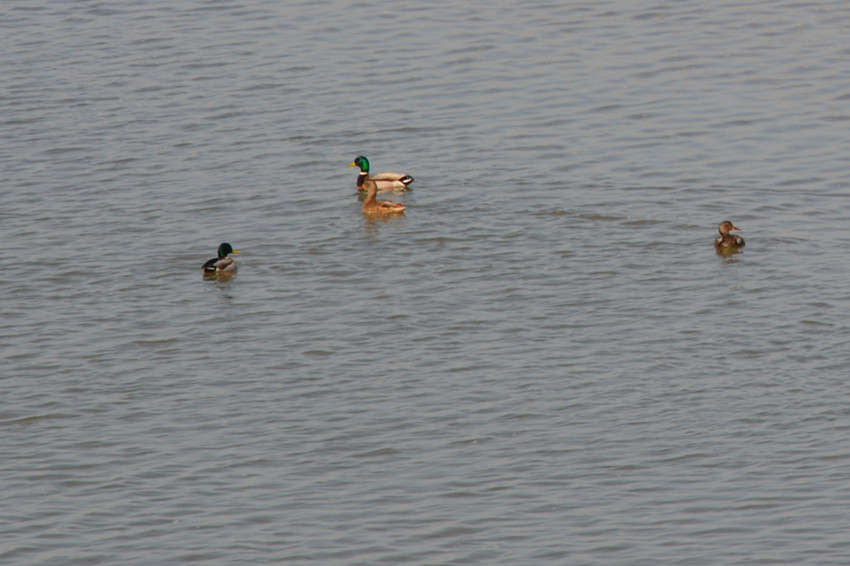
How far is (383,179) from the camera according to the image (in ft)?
75.5

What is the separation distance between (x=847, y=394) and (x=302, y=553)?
5.95 metres

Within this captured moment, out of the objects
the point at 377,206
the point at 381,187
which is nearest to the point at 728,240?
the point at 377,206

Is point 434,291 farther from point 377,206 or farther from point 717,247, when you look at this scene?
point 717,247

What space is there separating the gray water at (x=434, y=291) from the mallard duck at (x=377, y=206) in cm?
40

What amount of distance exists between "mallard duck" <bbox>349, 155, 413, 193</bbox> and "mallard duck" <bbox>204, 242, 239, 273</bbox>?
325 centimetres

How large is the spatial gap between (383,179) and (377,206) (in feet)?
2.78

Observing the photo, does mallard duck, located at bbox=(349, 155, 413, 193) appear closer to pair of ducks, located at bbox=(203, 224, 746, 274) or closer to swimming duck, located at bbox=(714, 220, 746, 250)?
pair of ducks, located at bbox=(203, 224, 746, 274)

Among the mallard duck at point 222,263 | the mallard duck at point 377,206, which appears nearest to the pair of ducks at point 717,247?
the mallard duck at point 222,263

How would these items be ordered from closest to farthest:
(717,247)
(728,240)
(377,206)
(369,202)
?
(728,240)
(717,247)
(377,206)
(369,202)

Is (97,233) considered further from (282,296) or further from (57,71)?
(57,71)

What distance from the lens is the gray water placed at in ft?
44.1

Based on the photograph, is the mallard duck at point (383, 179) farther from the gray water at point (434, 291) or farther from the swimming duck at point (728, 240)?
the swimming duck at point (728, 240)

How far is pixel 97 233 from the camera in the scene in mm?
21828

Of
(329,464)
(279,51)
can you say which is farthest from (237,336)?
(279,51)
